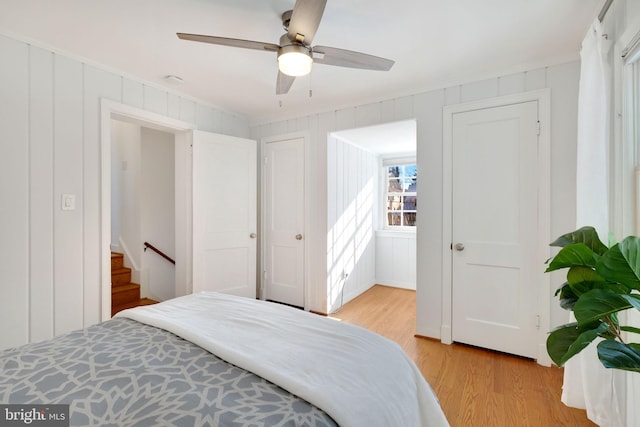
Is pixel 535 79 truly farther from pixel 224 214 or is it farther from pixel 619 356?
pixel 224 214

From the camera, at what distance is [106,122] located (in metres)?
2.36

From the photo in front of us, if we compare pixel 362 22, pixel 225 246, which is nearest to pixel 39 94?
pixel 225 246

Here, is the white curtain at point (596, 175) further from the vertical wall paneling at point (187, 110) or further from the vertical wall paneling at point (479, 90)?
the vertical wall paneling at point (187, 110)

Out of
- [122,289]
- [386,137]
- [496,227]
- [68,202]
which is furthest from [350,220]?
[122,289]

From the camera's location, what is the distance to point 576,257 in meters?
0.88

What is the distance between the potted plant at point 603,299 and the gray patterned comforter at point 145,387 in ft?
2.48

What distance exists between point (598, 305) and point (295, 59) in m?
1.59

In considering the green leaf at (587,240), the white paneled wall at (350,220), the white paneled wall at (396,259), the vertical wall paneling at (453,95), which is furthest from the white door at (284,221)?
the green leaf at (587,240)

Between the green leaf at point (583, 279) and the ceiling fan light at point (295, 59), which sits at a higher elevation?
the ceiling fan light at point (295, 59)

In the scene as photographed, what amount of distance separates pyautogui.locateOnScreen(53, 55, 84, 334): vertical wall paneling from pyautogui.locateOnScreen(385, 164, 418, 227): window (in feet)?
13.3

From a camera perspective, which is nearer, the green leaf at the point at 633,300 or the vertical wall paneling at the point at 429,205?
the green leaf at the point at 633,300

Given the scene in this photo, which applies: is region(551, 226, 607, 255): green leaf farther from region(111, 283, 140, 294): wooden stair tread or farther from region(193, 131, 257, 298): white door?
region(111, 283, 140, 294): wooden stair tread

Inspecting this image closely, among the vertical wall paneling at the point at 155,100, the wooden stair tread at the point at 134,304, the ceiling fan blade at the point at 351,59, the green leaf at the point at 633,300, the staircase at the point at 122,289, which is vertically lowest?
the wooden stair tread at the point at 134,304

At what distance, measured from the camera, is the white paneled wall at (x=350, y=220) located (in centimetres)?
344
